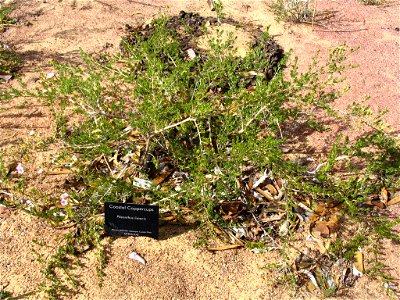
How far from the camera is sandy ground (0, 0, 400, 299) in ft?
8.57

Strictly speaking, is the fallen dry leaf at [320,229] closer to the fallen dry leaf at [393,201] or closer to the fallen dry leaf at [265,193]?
the fallen dry leaf at [265,193]

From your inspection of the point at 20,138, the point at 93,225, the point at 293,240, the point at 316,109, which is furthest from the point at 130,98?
the point at 293,240

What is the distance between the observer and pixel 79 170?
10.3 ft

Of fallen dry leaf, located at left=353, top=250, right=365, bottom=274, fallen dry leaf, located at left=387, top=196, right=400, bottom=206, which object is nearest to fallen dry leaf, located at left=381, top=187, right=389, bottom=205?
fallen dry leaf, located at left=387, top=196, right=400, bottom=206

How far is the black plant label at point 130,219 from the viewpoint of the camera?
103 inches

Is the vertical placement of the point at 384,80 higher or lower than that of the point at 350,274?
higher

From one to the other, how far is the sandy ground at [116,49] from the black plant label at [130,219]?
13 centimetres

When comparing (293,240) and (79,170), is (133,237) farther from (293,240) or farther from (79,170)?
(293,240)

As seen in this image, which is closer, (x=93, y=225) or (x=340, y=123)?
(x=93, y=225)

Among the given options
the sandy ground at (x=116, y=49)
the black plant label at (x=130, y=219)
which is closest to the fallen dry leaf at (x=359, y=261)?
the sandy ground at (x=116, y=49)

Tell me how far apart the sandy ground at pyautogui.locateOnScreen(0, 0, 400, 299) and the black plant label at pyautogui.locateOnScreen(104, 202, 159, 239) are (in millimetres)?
126

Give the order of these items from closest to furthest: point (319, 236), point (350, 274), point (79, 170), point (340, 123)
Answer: point (350, 274) → point (319, 236) → point (79, 170) → point (340, 123)

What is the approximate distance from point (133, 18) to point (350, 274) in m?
3.81

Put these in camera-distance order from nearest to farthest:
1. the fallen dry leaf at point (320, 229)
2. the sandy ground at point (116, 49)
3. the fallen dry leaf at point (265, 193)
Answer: the sandy ground at point (116, 49) < the fallen dry leaf at point (320, 229) < the fallen dry leaf at point (265, 193)
